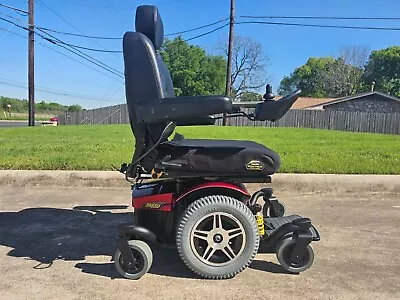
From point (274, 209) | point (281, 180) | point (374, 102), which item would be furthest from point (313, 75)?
point (274, 209)

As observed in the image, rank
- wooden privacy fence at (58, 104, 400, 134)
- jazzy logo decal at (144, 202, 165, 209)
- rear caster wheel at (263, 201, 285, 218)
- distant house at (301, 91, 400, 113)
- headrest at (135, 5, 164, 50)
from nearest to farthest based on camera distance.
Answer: jazzy logo decal at (144, 202, 165, 209)
headrest at (135, 5, 164, 50)
rear caster wheel at (263, 201, 285, 218)
wooden privacy fence at (58, 104, 400, 134)
distant house at (301, 91, 400, 113)

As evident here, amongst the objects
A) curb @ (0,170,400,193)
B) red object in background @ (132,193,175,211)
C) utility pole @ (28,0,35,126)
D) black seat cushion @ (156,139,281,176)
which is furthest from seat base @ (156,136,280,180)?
utility pole @ (28,0,35,126)

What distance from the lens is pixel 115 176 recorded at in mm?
5258

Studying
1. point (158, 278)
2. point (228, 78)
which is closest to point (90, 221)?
point (158, 278)

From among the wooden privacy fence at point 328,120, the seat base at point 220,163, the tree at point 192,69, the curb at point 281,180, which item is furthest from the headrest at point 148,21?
the tree at point 192,69

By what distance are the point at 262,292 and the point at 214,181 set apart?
0.79 m

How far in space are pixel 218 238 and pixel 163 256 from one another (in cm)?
58

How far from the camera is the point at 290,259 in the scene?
2.63 meters

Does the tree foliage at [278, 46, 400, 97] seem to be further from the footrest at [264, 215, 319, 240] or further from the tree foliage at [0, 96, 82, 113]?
the footrest at [264, 215, 319, 240]

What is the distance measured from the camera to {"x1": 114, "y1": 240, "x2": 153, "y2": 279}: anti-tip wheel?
2.54 meters

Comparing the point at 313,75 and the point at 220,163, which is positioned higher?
the point at 313,75

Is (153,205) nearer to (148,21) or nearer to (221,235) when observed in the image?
(221,235)

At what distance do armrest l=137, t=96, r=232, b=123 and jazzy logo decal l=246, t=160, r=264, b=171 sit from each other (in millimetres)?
409

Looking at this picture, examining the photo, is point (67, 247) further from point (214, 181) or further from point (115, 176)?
point (115, 176)
